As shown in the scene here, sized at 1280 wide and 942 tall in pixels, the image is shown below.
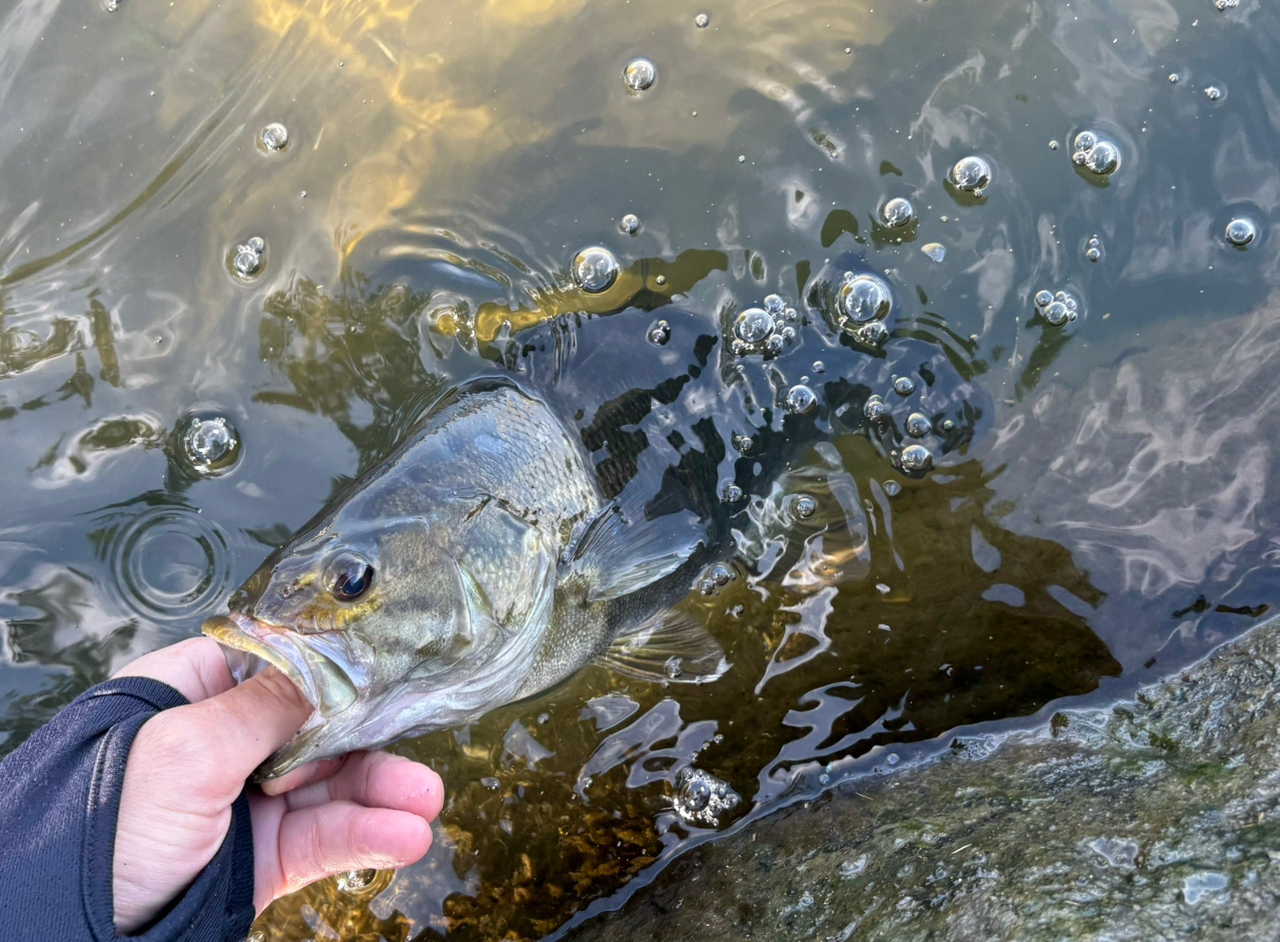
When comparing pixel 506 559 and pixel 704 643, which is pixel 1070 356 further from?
pixel 506 559

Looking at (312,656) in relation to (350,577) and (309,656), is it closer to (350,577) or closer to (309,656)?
(309,656)

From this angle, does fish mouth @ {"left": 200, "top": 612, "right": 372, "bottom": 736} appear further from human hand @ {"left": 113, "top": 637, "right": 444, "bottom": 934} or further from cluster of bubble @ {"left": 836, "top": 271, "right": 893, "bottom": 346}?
cluster of bubble @ {"left": 836, "top": 271, "right": 893, "bottom": 346}

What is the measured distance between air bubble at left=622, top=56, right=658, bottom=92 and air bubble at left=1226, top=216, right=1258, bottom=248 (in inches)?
93.5

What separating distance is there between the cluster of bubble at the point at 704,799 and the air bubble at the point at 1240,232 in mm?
2925

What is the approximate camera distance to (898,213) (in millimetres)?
3422

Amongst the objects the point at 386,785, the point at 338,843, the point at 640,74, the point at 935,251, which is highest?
the point at 640,74

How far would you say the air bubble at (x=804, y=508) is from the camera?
3422 mm

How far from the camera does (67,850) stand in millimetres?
2029

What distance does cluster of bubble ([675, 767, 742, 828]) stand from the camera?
10.5 ft

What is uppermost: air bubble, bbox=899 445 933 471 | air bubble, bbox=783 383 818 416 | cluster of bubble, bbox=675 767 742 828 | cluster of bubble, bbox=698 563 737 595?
air bubble, bbox=783 383 818 416

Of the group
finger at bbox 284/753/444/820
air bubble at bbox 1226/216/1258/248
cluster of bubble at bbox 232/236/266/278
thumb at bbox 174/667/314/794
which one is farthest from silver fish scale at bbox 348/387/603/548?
air bubble at bbox 1226/216/1258/248

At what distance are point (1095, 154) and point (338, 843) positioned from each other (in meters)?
3.71

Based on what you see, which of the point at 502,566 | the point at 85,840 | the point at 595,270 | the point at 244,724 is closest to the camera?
the point at 85,840

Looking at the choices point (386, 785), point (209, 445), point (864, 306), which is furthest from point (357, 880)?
point (864, 306)
